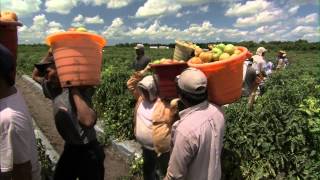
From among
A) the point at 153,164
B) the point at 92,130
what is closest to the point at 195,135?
the point at 92,130

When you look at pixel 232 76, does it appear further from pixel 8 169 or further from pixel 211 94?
pixel 8 169

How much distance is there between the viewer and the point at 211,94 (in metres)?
3.60

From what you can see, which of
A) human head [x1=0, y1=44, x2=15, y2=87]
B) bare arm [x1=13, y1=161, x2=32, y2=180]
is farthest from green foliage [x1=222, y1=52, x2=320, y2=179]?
human head [x1=0, y1=44, x2=15, y2=87]

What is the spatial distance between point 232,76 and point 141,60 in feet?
20.1

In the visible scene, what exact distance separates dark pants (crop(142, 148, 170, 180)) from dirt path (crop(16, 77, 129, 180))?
1530 millimetres

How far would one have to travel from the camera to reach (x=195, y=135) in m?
3.30

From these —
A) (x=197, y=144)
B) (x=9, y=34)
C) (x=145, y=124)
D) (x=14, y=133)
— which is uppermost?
(x=9, y=34)

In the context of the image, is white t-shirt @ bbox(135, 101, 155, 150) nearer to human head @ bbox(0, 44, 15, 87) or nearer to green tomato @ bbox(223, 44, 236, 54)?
green tomato @ bbox(223, 44, 236, 54)

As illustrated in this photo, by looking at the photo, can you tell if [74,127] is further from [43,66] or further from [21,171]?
[21,171]

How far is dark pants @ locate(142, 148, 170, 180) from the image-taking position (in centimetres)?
504

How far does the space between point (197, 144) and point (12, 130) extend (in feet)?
4.10

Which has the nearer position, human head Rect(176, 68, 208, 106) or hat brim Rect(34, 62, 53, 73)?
human head Rect(176, 68, 208, 106)

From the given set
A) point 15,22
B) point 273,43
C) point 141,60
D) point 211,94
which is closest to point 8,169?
point 15,22

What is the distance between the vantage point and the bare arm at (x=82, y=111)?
382cm
